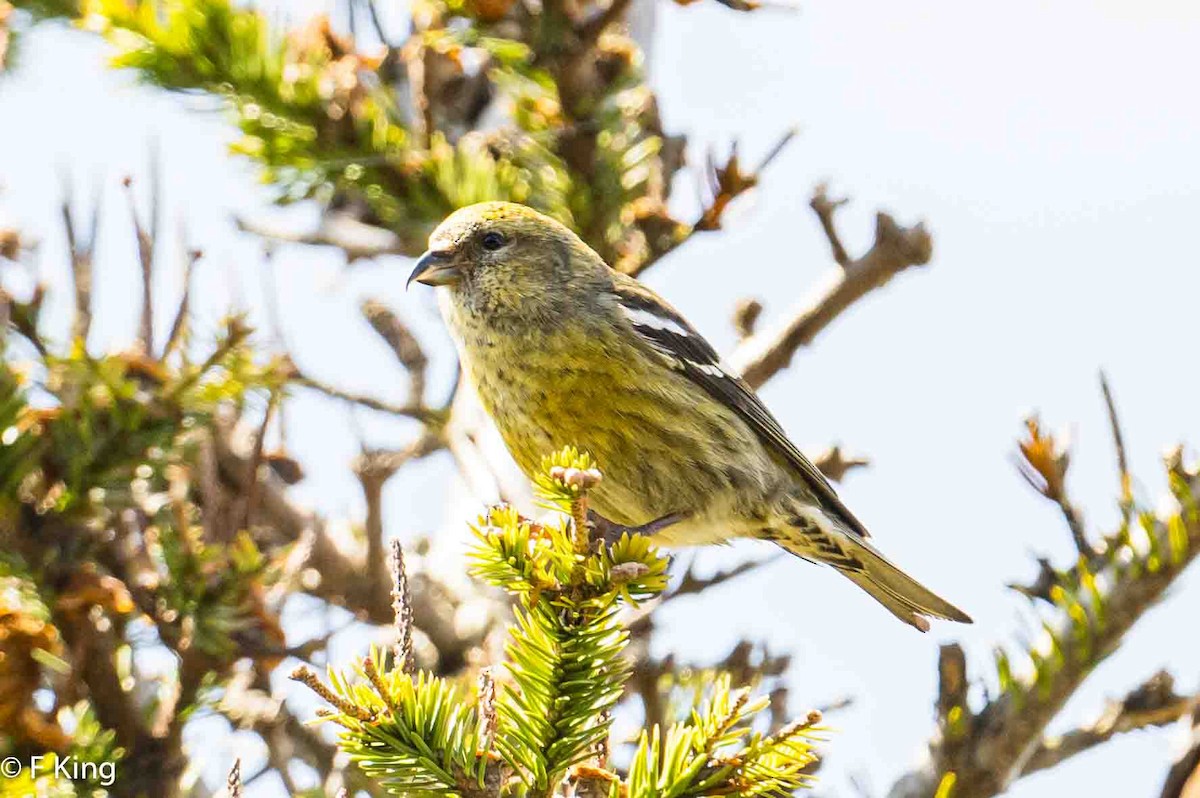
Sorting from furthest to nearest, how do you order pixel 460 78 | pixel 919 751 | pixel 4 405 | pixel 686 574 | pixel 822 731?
pixel 460 78 → pixel 686 574 → pixel 919 751 → pixel 4 405 → pixel 822 731

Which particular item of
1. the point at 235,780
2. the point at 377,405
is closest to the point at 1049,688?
the point at 235,780

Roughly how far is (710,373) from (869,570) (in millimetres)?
806

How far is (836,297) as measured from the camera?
402 cm

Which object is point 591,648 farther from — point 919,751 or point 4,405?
point 4,405

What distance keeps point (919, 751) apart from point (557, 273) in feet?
6.24

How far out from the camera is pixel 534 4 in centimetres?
396

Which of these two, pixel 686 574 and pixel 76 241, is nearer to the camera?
pixel 76 241

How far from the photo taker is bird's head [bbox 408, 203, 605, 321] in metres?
3.94

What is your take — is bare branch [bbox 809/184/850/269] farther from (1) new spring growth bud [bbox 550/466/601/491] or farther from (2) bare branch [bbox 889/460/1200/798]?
(1) new spring growth bud [bbox 550/466/601/491]

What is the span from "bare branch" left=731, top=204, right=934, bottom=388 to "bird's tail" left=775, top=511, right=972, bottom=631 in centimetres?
53

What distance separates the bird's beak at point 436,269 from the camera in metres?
4.00

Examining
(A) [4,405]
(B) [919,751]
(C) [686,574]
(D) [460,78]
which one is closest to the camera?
(A) [4,405]

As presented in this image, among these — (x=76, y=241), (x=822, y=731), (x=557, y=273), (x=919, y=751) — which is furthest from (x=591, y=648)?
(x=557, y=273)

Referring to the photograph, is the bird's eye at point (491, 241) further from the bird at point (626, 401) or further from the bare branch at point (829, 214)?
the bare branch at point (829, 214)
